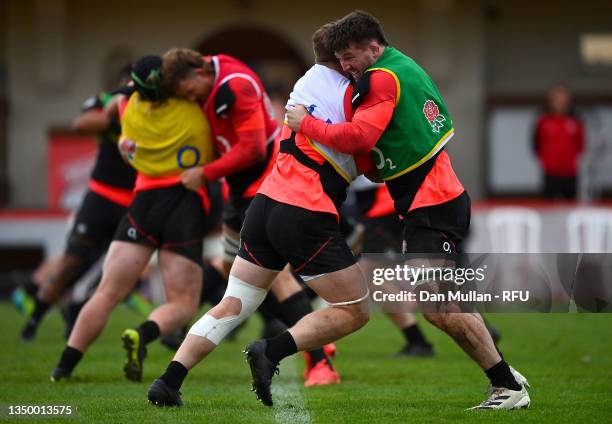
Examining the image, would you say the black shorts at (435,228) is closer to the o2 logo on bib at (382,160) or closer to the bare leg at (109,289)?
the o2 logo on bib at (382,160)

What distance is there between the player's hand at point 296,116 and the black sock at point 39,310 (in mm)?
5267

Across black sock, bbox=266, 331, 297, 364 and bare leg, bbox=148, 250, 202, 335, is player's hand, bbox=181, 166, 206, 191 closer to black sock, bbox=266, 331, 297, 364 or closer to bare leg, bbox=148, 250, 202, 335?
bare leg, bbox=148, 250, 202, 335

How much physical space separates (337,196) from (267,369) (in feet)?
3.32

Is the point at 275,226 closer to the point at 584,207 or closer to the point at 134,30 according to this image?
the point at 584,207

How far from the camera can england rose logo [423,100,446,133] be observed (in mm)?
6829

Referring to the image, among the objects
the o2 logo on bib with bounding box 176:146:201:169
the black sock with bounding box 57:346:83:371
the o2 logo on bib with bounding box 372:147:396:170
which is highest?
the o2 logo on bib with bounding box 372:147:396:170

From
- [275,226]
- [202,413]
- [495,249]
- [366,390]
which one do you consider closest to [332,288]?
[275,226]

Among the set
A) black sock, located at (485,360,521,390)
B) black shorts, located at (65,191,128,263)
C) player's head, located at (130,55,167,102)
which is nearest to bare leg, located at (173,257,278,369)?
black sock, located at (485,360,521,390)

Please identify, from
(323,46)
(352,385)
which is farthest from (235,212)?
(323,46)

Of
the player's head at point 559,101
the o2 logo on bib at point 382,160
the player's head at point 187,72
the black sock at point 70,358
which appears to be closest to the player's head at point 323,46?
the o2 logo on bib at point 382,160

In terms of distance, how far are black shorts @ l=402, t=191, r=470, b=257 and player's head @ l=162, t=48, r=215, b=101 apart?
76.2 inches

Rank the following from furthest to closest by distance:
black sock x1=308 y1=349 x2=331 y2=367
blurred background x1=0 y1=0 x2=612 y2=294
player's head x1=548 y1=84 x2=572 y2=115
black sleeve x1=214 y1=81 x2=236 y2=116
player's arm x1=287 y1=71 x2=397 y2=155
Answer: blurred background x1=0 y1=0 x2=612 y2=294 < player's head x1=548 y1=84 x2=572 y2=115 < black sock x1=308 y1=349 x2=331 y2=367 < black sleeve x1=214 y1=81 x2=236 y2=116 < player's arm x1=287 y1=71 x2=397 y2=155

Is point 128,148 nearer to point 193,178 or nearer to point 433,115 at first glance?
point 193,178

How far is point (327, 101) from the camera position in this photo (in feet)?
22.4
